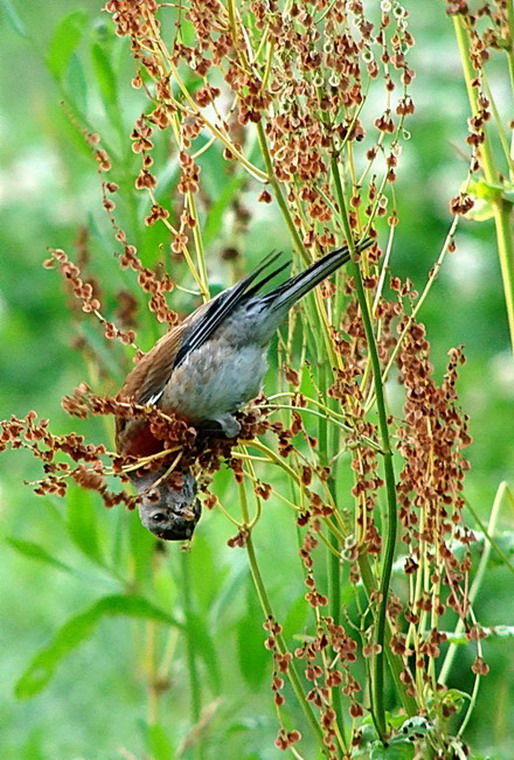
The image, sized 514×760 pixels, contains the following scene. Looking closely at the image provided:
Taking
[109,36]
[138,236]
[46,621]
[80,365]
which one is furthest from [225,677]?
[109,36]

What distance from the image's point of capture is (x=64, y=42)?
10.5 ft

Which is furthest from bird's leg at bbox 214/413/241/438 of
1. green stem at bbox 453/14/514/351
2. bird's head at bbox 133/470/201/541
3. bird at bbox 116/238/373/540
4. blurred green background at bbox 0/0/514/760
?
blurred green background at bbox 0/0/514/760

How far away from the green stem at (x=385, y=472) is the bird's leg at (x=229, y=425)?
15.3 inches

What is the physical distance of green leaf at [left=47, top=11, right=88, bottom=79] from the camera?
10.5 feet

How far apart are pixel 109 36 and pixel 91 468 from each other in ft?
5.74

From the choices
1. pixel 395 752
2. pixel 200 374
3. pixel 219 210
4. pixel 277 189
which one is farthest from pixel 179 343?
pixel 395 752

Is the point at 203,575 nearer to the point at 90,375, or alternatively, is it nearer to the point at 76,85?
the point at 90,375

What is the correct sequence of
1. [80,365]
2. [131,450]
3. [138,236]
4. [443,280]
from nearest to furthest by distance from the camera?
[131,450], [138,236], [80,365], [443,280]

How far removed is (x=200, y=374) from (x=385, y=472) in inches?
37.9

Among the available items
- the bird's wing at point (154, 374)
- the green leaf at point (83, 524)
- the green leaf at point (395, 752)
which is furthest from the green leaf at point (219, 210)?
the green leaf at point (395, 752)

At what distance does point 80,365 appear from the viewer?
511 cm

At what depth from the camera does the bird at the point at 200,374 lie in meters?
2.49

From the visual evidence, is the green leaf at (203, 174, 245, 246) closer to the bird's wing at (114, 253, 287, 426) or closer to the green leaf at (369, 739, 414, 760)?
the bird's wing at (114, 253, 287, 426)

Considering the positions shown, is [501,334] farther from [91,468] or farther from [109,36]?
[91,468]
